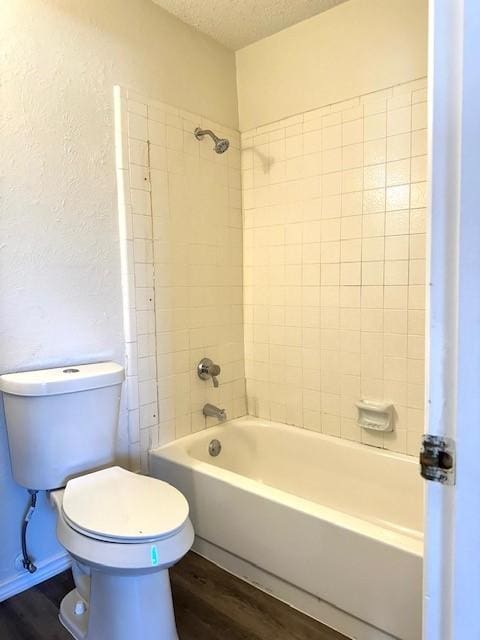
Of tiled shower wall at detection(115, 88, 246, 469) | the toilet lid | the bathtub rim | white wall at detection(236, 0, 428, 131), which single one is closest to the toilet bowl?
the toilet lid

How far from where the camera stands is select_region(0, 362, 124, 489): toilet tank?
5.06 ft

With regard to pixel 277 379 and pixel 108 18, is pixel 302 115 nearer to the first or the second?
pixel 108 18

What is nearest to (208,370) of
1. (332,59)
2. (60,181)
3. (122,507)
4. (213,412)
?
(213,412)

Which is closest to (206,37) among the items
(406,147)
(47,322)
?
(406,147)

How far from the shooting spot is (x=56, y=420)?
5.17 feet

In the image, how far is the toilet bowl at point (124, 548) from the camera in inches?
49.6

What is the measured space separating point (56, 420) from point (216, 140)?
1.46m

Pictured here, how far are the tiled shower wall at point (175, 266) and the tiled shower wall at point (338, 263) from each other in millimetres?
149

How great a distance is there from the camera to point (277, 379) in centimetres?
243

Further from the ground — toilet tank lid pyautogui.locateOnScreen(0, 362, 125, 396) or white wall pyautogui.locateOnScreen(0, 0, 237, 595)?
white wall pyautogui.locateOnScreen(0, 0, 237, 595)

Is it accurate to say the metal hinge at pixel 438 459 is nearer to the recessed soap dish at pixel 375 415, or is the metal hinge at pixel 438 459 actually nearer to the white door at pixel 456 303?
the white door at pixel 456 303

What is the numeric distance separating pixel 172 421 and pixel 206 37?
6.18ft

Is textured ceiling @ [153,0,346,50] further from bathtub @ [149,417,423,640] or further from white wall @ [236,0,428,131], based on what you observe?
bathtub @ [149,417,423,640]

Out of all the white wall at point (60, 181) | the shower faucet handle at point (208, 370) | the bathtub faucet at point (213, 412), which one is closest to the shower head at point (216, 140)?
the white wall at point (60, 181)
